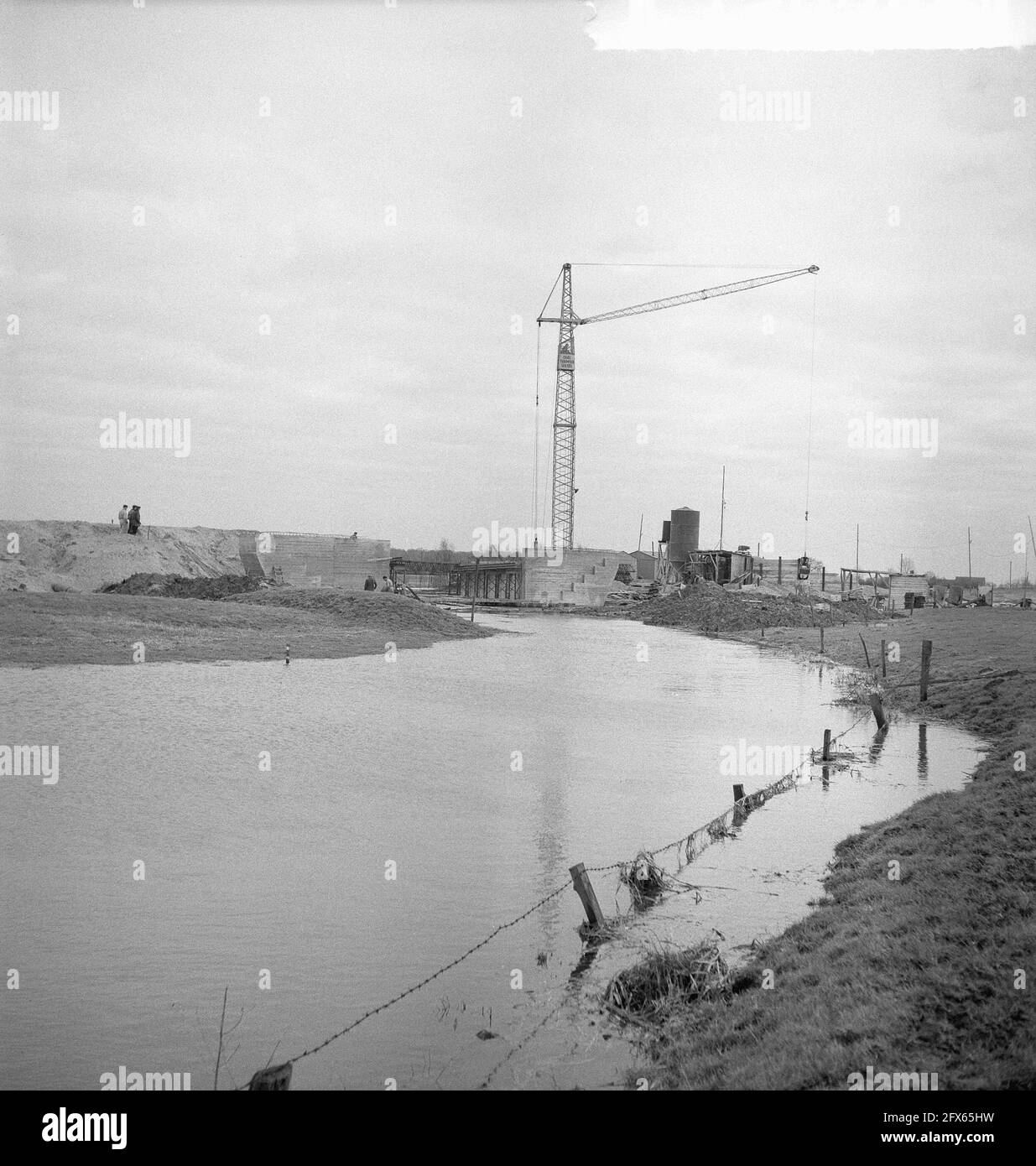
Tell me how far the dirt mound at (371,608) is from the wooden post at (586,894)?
141 feet

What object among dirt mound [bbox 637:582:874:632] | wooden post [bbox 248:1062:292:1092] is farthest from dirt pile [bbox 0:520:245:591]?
wooden post [bbox 248:1062:292:1092]

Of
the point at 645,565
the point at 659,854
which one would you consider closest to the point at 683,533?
the point at 645,565

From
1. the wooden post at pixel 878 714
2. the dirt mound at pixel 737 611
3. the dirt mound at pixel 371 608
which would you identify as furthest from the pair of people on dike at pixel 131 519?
the wooden post at pixel 878 714

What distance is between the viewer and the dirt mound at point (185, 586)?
60.0m

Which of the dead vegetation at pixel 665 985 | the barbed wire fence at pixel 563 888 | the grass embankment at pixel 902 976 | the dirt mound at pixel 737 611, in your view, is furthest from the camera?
the dirt mound at pixel 737 611

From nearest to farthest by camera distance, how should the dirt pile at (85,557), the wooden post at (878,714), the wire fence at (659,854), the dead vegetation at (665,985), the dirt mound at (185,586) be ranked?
1. the wire fence at (659,854)
2. the dead vegetation at (665,985)
3. the wooden post at (878,714)
4. the dirt mound at (185,586)
5. the dirt pile at (85,557)

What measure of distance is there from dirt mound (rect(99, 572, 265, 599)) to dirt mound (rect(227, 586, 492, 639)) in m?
2.40

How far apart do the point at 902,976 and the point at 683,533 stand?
376 ft

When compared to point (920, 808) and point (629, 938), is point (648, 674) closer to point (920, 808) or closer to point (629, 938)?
point (920, 808)

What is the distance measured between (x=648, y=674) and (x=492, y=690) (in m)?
10.3

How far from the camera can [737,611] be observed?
3206 inches

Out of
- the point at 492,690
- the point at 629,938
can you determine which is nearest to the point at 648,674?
the point at 492,690

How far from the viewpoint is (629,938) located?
10164 millimetres

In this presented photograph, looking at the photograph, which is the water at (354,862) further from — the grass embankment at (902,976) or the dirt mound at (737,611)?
the dirt mound at (737,611)
